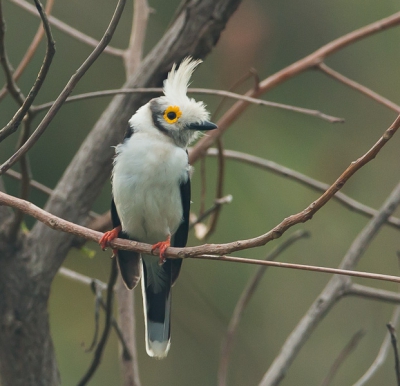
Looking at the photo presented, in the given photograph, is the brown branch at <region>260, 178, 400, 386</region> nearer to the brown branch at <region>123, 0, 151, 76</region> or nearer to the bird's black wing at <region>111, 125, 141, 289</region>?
the bird's black wing at <region>111, 125, 141, 289</region>

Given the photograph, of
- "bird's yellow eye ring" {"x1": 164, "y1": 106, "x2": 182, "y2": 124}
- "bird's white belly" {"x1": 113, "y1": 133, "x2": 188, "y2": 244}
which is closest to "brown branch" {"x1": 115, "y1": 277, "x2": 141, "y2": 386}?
"bird's white belly" {"x1": 113, "y1": 133, "x2": 188, "y2": 244}

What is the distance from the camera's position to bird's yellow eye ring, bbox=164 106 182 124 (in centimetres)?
325

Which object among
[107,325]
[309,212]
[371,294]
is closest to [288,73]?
[371,294]

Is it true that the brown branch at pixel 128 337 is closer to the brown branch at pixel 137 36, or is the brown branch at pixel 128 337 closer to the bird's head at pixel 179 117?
the bird's head at pixel 179 117

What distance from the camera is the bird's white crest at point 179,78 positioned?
289 cm

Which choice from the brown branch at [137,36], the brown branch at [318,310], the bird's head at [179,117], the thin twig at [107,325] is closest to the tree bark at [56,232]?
the thin twig at [107,325]

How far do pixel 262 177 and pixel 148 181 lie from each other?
3.61 m

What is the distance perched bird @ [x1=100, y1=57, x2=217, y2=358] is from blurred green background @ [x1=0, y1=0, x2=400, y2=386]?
106 inches

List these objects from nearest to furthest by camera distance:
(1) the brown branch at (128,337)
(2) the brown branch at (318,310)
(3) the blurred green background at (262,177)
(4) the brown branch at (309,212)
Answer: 1. (4) the brown branch at (309,212)
2. (2) the brown branch at (318,310)
3. (1) the brown branch at (128,337)
4. (3) the blurred green background at (262,177)

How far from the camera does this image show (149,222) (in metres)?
3.21

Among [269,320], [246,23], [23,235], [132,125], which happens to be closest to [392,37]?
[246,23]

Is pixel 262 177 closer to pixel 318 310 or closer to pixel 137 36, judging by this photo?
pixel 137 36

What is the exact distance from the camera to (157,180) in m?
3.12

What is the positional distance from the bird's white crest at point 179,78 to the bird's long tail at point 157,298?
33.9 inches
